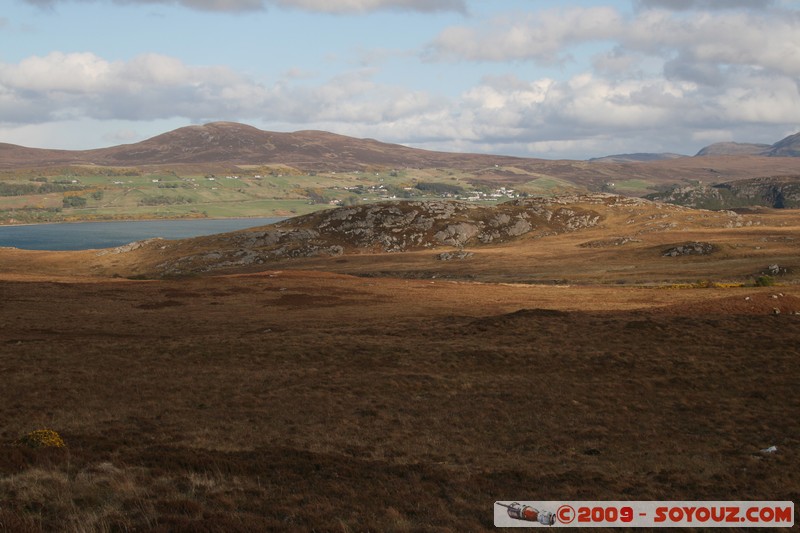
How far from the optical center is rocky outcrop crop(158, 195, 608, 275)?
145 m

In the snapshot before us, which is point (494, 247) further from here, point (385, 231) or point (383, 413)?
point (383, 413)

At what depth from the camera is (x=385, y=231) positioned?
522ft

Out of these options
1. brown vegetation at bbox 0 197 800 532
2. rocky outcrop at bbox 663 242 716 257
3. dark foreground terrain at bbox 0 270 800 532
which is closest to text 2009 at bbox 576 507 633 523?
dark foreground terrain at bbox 0 270 800 532

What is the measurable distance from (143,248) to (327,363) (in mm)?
133883

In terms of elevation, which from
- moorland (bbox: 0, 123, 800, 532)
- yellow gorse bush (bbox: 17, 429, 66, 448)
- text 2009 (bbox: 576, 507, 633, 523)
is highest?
yellow gorse bush (bbox: 17, 429, 66, 448)

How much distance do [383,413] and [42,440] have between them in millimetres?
12842

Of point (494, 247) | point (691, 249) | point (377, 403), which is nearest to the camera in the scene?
point (377, 403)

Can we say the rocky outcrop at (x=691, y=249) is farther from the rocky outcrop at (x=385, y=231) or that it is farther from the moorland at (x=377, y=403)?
the rocky outcrop at (x=385, y=231)

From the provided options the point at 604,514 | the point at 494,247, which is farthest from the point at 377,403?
the point at 494,247

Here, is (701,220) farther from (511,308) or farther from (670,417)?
(670,417)

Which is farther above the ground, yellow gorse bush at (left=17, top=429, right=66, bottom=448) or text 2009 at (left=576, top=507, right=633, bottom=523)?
yellow gorse bush at (left=17, top=429, right=66, bottom=448)

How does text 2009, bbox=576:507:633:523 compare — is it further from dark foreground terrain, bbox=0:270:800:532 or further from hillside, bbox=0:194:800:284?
hillside, bbox=0:194:800:284

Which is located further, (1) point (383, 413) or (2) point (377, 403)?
(2) point (377, 403)

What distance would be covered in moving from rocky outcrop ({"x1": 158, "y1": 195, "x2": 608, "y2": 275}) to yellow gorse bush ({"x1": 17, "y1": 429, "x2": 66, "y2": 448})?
388 feet
